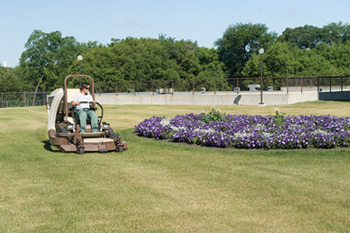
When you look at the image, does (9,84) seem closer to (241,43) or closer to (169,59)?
(169,59)

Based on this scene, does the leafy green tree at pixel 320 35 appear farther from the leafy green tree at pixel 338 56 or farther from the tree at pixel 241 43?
the tree at pixel 241 43

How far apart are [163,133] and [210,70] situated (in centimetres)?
7867

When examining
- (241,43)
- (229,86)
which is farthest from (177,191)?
(241,43)

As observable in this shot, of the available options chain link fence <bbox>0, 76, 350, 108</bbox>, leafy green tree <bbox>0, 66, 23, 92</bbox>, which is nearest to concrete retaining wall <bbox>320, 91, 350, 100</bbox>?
chain link fence <bbox>0, 76, 350, 108</bbox>

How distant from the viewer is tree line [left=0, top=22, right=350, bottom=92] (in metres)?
79.8

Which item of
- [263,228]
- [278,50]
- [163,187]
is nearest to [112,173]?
[163,187]

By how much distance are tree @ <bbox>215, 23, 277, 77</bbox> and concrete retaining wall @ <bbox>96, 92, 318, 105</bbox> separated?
179 ft

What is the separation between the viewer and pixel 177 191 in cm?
724

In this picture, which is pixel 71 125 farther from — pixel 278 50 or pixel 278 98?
pixel 278 50

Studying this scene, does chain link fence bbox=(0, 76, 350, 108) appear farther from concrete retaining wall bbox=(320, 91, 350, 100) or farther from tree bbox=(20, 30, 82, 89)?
tree bbox=(20, 30, 82, 89)

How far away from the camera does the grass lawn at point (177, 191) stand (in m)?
5.63

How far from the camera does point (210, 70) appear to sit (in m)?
91.4

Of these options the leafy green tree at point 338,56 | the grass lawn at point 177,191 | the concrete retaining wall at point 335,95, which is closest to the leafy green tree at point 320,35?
the leafy green tree at point 338,56

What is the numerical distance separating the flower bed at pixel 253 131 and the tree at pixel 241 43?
81.5 meters
